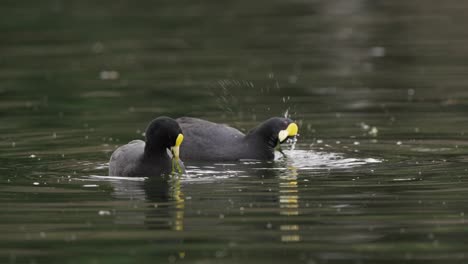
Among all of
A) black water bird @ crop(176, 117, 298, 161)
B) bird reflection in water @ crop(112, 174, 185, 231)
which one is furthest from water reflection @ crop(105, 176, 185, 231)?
black water bird @ crop(176, 117, 298, 161)

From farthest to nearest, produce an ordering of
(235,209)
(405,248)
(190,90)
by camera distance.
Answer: (190,90), (235,209), (405,248)

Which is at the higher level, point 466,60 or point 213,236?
point 466,60

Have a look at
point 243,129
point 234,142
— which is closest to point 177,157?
point 234,142

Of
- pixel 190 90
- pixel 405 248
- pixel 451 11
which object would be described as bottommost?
pixel 405 248

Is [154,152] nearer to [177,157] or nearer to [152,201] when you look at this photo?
[177,157]

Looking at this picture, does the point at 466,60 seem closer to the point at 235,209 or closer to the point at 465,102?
the point at 465,102

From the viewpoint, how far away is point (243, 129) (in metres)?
18.6

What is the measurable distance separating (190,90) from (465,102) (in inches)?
187

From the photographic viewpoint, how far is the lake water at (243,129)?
10.8m

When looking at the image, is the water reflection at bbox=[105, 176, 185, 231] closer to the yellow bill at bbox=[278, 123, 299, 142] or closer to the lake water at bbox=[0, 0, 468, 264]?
the lake water at bbox=[0, 0, 468, 264]

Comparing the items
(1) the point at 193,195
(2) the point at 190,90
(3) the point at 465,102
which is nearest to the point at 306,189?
(1) the point at 193,195

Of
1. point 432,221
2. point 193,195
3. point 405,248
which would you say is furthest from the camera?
point 193,195

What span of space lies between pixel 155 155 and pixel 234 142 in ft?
7.24

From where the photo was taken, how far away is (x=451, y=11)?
113 feet
